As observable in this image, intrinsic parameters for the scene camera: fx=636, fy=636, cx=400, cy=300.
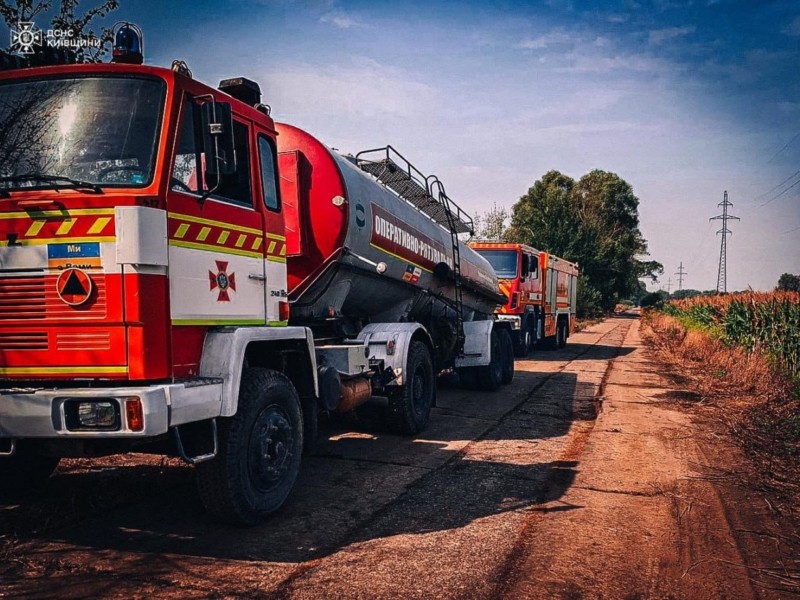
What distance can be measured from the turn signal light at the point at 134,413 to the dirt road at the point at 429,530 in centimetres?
89

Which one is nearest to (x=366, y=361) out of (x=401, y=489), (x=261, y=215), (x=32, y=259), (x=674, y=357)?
(x=401, y=489)

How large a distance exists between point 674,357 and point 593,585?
16.1 m

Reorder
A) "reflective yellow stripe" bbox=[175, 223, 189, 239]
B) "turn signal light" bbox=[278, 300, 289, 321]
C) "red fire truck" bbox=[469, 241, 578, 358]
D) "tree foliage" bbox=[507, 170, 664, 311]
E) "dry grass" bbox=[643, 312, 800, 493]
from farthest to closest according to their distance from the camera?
"tree foliage" bbox=[507, 170, 664, 311], "red fire truck" bbox=[469, 241, 578, 358], "dry grass" bbox=[643, 312, 800, 493], "turn signal light" bbox=[278, 300, 289, 321], "reflective yellow stripe" bbox=[175, 223, 189, 239]

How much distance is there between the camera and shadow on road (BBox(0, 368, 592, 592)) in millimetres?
4102

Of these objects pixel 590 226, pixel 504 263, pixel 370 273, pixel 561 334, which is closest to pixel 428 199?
pixel 370 273

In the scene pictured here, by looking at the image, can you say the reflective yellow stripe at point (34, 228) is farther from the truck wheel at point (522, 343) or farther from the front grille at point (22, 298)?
the truck wheel at point (522, 343)

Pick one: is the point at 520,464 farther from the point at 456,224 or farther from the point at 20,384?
the point at 456,224

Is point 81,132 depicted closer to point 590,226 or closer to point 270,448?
point 270,448

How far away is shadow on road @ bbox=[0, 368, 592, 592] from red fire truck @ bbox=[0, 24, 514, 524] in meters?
0.30

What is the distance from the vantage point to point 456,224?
36.0 feet

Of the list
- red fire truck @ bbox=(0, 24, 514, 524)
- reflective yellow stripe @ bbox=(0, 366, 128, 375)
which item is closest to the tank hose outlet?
red fire truck @ bbox=(0, 24, 514, 524)

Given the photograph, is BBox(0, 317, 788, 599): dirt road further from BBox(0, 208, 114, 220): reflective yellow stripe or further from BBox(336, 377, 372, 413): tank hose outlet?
BBox(0, 208, 114, 220): reflective yellow stripe

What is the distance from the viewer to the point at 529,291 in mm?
17672

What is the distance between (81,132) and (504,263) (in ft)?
45.0
